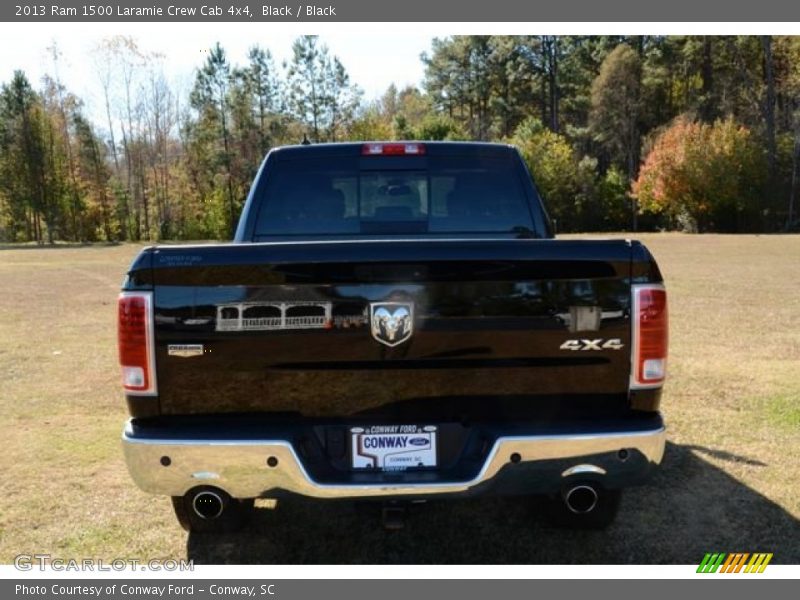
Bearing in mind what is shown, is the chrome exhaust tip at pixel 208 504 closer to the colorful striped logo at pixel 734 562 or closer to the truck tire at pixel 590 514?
the truck tire at pixel 590 514

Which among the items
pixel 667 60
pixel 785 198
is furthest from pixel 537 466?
pixel 667 60

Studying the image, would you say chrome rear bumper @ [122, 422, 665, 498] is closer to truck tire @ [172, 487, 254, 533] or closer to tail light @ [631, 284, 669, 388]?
tail light @ [631, 284, 669, 388]

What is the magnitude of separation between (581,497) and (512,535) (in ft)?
2.61

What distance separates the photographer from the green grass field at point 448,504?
340 centimetres

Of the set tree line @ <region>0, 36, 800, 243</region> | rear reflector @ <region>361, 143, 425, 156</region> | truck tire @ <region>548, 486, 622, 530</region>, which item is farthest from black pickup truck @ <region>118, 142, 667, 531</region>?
tree line @ <region>0, 36, 800, 243</region>

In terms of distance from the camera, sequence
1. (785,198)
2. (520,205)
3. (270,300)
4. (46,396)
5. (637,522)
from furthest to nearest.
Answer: (785,198) → (46,396) → (520,205) → (637,522) → (270,300)

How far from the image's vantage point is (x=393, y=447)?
8.87ft

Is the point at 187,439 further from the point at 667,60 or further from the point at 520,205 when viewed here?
the point at 667,60

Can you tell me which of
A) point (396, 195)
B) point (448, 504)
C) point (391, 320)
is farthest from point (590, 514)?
point (396, 195)

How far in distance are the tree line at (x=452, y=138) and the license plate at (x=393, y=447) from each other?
48930mm

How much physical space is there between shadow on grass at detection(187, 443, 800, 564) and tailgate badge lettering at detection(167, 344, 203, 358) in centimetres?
107

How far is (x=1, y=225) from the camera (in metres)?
54.7

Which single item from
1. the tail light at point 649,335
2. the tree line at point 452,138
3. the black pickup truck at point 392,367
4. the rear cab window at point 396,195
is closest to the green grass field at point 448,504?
the black pickup truck at point 392,367

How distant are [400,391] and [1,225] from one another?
61.8 m
